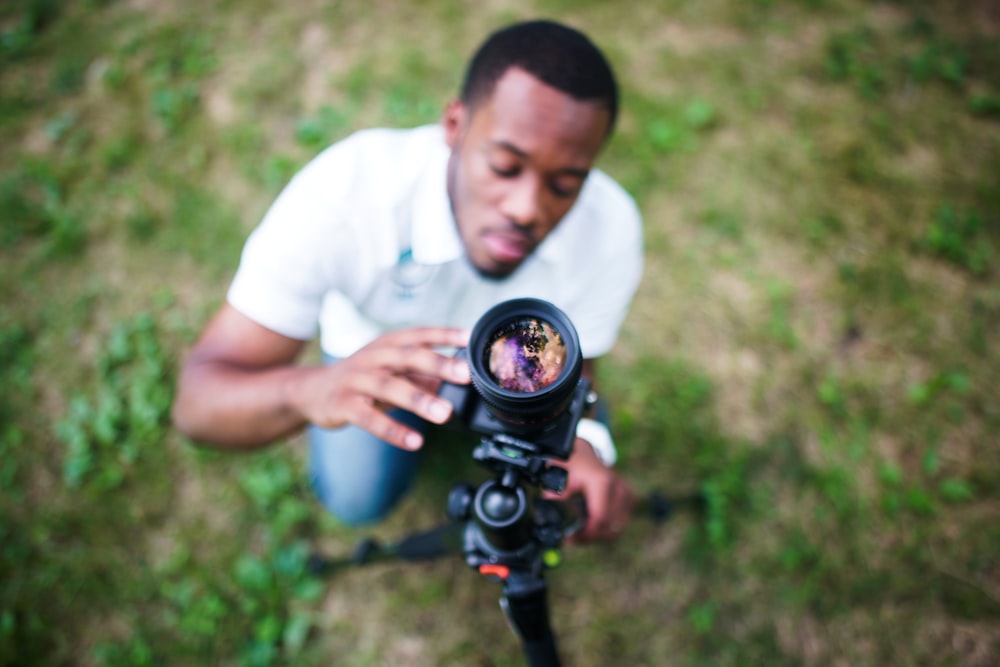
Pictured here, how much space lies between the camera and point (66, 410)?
256 centimetres

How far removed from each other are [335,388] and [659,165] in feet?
7.22

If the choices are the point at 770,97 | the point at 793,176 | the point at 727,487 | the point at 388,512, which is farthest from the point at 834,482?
the point at 770,97

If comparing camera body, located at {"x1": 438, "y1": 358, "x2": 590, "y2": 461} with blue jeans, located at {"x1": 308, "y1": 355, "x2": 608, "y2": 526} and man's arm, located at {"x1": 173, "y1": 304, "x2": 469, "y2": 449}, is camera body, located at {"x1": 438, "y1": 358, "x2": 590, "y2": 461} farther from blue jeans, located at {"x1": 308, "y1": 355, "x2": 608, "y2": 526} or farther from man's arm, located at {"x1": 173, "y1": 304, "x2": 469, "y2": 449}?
blue jeans, located at {"x1": 308, "y1": 355, "x2": 608, "y2": 526}

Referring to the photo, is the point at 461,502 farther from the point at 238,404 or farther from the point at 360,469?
the point at 360,469

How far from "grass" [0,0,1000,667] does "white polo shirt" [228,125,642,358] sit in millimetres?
828

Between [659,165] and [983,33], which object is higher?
[983,33]

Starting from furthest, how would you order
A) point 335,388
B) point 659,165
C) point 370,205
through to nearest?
point 659,165 → point 370,205 → point 335,388

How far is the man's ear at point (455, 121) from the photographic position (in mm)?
1616

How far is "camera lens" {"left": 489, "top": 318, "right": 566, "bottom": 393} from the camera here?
1064 mm

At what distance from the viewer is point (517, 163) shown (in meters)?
1.47

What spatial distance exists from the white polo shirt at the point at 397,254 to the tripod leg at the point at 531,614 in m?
0.77

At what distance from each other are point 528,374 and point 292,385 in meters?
0.63

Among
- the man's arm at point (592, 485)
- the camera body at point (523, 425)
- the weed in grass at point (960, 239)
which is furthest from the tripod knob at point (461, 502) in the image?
the weed in grass at point (960, 239)

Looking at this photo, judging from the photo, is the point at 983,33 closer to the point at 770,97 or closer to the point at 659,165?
the point at 770,97
